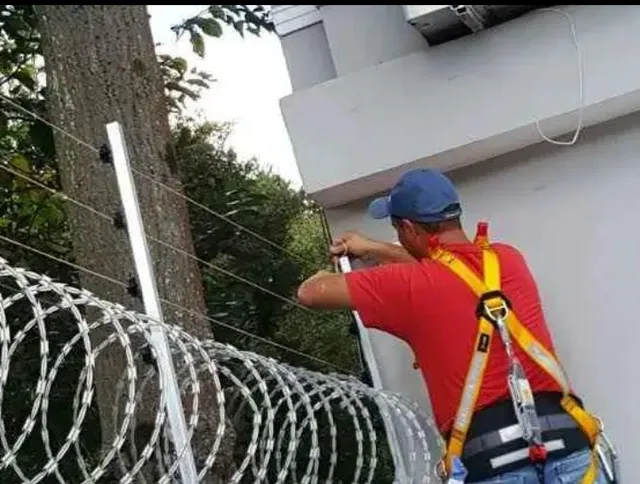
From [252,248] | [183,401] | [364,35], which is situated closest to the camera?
[183,401]

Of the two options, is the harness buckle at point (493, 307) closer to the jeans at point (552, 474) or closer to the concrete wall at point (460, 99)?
the jeans at point (552, 474)

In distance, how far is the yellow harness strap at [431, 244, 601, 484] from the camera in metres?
3.45

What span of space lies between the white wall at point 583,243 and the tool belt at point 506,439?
868 mm

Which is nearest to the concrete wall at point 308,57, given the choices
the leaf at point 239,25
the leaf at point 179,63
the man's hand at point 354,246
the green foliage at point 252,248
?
the man's hand at point 354,246

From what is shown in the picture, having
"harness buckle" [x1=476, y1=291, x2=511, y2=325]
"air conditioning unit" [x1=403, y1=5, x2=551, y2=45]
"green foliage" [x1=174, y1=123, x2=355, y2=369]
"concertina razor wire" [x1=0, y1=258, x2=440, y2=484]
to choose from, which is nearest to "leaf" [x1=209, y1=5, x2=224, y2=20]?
"green foliage" [x1=174, y1=123, x2=355, y2=369]

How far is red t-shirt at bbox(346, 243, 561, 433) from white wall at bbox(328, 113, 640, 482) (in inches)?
29.3

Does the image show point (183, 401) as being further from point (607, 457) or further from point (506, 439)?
point (607, 457)

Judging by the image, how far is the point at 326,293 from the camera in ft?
11.9

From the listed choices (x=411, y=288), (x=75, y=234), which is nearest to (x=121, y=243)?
(x=75, y=234)

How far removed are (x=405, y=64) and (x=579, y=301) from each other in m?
1.08

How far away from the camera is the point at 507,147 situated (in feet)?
14.6

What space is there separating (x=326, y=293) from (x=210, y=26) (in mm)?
3138

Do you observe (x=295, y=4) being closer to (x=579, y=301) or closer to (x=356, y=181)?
(x=356, y=181)

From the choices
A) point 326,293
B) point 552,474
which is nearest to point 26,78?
point 326,293
